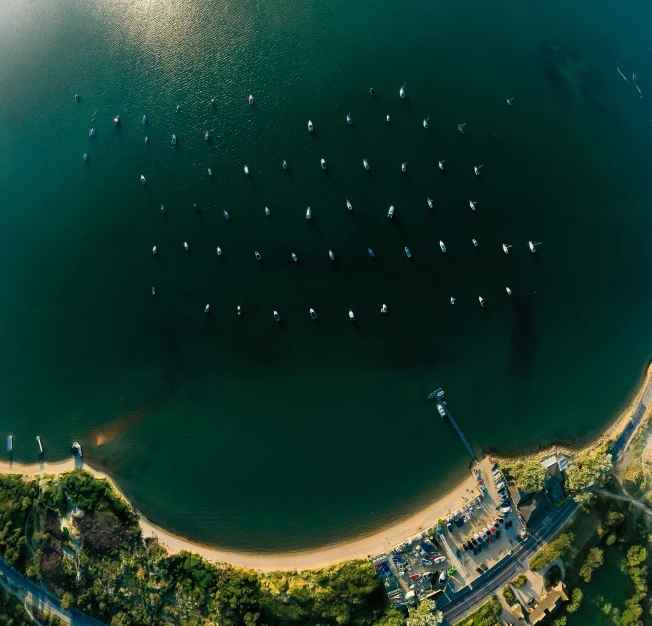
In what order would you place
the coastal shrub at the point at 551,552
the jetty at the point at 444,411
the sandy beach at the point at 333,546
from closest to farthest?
1. the coastal shrub at the point at 551,552
2. the sandy beach at the point at 333,546
3. the jetty at the point at 444,411

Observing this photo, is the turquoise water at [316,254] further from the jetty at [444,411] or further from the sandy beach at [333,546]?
the sandy beach at [333,546]

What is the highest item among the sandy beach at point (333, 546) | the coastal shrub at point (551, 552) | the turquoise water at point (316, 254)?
the turquoise water at point (316, 254)

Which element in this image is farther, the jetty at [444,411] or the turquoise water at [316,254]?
the turquoise water at [316,254]

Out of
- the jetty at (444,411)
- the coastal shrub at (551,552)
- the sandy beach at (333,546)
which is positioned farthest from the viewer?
the jetty at (444,411)

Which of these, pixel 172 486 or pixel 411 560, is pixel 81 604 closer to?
pixel 172 486

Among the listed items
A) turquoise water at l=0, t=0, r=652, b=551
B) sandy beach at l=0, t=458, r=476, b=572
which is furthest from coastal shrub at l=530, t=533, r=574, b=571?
turquoise water at l=0, t=0, r=652, b=551

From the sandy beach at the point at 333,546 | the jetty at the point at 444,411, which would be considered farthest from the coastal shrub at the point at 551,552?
the jetty at the point at 444,411

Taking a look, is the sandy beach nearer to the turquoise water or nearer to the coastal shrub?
the turquoise water
